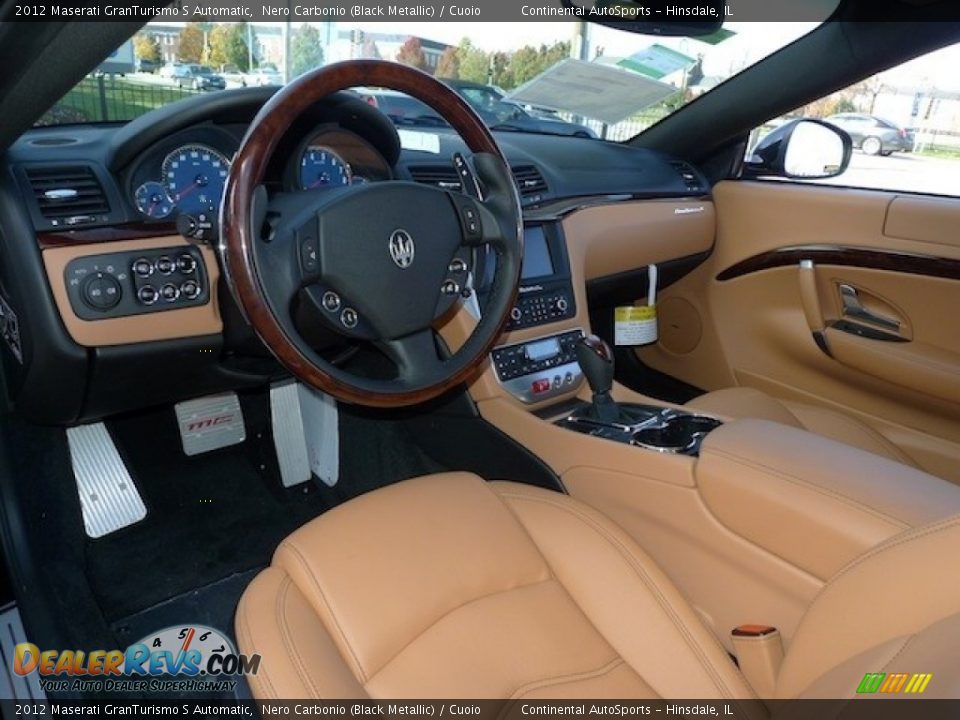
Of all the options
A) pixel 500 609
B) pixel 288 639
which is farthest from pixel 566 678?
pixel 288 639

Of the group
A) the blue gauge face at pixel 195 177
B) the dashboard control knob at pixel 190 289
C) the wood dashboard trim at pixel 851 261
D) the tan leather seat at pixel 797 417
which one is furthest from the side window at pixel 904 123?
the dashboard control knob at pixel 190 289

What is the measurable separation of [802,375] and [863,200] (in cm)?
56

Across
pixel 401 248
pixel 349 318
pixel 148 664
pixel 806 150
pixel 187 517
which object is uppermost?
pixel 806 150

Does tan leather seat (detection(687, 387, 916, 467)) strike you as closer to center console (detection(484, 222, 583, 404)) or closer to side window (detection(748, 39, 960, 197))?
center console (detection(484, 222, 583, 404))

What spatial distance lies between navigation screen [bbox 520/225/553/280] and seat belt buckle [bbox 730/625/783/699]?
1142 mm

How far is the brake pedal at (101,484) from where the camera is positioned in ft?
6.50

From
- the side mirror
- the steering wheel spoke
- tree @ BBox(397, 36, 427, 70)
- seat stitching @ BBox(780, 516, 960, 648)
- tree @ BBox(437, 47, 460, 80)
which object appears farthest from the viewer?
the side mirror

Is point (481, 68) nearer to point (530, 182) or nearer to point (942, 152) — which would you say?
point (530, 182)

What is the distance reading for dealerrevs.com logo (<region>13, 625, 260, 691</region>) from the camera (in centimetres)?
166

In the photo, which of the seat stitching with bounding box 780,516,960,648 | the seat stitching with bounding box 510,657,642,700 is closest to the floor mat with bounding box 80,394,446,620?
the seat stitching with bounding box 510,657,642,700

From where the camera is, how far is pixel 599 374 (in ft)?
6.10

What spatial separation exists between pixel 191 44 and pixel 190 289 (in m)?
0.48

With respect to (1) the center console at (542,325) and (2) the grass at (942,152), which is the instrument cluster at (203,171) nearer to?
(1) the center console at (542,325)

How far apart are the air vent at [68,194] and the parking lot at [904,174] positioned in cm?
205
